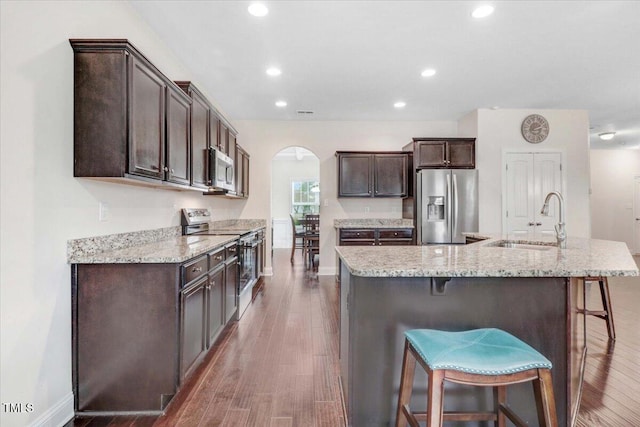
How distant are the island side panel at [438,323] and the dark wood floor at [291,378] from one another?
15.7 inches

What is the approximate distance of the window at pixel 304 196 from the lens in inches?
379

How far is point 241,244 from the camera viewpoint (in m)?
3.53

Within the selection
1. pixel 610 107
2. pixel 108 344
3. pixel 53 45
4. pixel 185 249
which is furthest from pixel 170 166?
pixel 610 107

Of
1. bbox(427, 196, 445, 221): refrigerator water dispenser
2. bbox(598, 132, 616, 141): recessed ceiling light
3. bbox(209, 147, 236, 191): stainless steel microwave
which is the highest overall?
bbox(598, 132, 616, 141): recessed ceiling light

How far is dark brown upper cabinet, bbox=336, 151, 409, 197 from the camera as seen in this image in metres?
5.29

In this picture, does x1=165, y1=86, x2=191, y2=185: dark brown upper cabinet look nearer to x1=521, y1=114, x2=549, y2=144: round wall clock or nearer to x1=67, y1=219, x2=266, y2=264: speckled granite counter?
x1=67, y1=219, x2=266, y2=264: speckled granite counter

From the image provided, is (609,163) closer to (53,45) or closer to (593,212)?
(593,212)

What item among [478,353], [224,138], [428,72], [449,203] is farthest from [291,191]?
[478,353]

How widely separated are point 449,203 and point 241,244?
10.1 ft

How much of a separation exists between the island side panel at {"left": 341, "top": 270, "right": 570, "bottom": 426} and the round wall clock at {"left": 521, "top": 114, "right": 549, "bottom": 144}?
4.33 metres

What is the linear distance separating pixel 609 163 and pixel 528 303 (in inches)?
361

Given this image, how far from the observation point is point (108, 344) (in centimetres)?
183

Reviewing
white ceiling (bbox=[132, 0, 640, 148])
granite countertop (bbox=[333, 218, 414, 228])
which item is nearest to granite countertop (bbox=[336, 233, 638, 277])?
white ceiling (bbox=[132, 0, 640, 148])

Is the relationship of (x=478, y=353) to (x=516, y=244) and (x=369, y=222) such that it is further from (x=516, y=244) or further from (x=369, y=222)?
(x=369, y=222)
